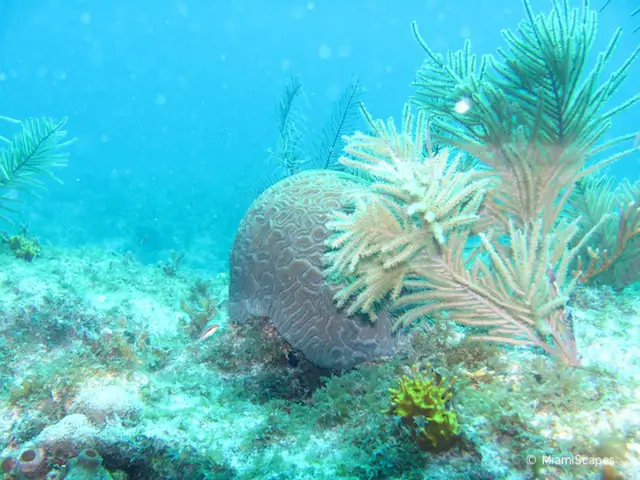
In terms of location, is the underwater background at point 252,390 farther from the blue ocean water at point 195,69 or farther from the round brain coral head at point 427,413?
the blue ocean water at point 195,69

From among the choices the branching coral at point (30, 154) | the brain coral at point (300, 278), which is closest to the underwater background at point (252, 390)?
the brain coral at point (300, 278)

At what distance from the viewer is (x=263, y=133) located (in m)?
92.2

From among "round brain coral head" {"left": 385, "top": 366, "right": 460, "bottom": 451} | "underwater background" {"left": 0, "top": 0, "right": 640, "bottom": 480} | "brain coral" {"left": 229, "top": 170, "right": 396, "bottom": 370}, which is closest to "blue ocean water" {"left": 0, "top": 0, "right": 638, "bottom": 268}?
"underwater background" {"left": 0, "top": 0, "right": 640, "bottom": 480}

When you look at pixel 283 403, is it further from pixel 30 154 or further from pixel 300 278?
pixel 30 154

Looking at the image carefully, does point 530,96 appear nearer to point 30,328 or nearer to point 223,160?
point 30,328

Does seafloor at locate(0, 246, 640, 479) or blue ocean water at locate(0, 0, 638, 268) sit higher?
blue ocean water at locate(0, 0, 638, 268)

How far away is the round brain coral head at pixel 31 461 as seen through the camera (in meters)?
2.58

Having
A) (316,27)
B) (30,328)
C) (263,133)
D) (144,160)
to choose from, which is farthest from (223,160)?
(30,328)

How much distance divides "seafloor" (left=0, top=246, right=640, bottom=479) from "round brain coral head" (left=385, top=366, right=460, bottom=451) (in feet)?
0.27

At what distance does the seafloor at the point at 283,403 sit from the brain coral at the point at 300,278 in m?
0.35

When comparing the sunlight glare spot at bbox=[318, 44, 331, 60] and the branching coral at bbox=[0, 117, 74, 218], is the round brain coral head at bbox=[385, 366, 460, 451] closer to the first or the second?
the branching coral at bbox=[0, 117, 74, 218]

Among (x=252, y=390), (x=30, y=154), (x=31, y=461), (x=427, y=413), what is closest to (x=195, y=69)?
(x=30, y=154)

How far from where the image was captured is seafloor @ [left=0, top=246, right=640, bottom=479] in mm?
2170

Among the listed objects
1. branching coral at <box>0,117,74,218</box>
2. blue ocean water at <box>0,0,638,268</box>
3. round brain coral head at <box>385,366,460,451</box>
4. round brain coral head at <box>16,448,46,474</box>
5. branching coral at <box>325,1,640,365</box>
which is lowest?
round brain coral head at <box>385,366,460,451</box>
